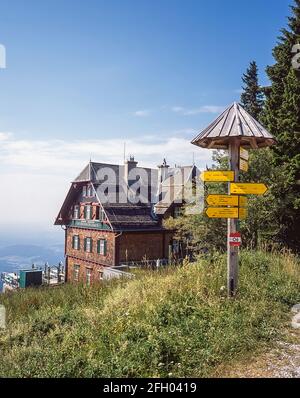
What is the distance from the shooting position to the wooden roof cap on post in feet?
25.3

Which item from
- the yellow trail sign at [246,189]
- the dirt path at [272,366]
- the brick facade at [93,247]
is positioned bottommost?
the brick facade at [93,247]

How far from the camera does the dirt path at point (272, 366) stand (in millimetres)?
4664

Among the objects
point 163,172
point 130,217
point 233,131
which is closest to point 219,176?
point 233,131

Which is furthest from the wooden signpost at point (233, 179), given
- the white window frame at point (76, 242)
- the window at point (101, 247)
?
the white window frame at point (76, 242)

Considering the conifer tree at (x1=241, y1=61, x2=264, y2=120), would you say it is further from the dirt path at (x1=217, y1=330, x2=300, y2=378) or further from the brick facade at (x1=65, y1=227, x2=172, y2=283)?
the dirt path at (x1=217, y1=330, x2=300, y2=378)

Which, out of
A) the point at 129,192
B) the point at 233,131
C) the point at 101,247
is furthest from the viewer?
the point at 129,192

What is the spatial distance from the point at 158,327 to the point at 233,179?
3438mm

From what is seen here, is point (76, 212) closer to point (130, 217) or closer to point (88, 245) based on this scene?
point (88, 245)

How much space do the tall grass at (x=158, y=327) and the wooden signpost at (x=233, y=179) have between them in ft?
2.43

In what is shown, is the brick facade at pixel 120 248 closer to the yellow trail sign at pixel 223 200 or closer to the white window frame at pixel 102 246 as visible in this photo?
the white window frame at pixel 102 246

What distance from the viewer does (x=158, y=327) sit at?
6168 mm
